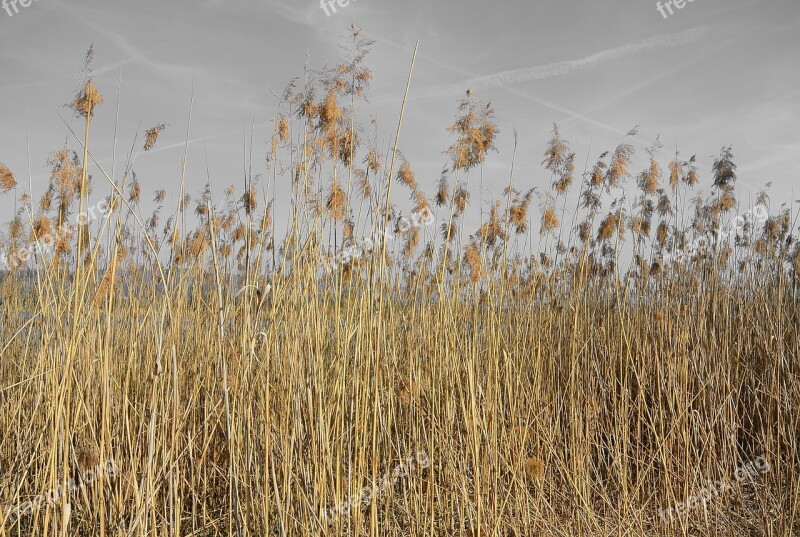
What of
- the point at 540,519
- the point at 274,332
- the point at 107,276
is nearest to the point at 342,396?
the point at 274,332

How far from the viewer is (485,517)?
208 centimetres

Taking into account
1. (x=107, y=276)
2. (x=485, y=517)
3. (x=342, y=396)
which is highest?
(x=107, y=276)

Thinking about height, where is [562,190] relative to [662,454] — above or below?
above

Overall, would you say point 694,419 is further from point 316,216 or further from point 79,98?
point 79,98

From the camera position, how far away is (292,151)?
1.90m

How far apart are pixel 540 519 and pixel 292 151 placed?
1655mm

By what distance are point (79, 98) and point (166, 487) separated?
1.30 meters

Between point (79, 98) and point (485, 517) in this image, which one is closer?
point (79, 98)

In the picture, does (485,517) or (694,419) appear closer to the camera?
(485,517)

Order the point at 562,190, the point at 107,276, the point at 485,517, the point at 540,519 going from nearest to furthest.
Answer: the point at 107,276 < the point at 485,517 < the point at 540,519 < the point at 562,190

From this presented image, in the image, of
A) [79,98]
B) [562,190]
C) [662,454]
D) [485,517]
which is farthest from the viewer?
[562,190]

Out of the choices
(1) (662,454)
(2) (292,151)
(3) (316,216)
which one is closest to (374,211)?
(3) (316,216)

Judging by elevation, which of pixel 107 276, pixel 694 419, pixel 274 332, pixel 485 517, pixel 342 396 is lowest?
pixel 485 517

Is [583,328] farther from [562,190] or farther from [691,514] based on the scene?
[691,514]
